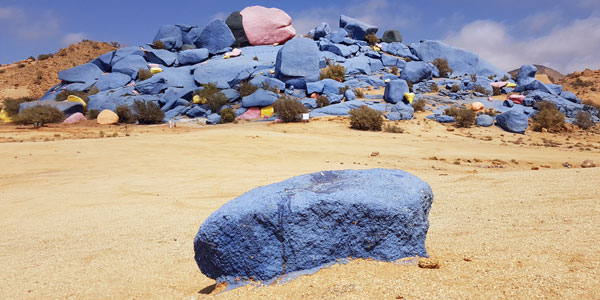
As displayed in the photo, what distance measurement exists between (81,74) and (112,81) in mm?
3875

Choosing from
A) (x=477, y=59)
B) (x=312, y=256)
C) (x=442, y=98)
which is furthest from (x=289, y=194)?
(x=477, y=59)

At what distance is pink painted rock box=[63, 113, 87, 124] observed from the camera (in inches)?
749

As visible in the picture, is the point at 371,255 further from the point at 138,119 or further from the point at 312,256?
the point at 138,119

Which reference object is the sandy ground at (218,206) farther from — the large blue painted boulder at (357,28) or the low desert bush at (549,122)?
the large blue painted boulder at (357,28)

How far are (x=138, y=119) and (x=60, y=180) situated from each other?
12.8 meters

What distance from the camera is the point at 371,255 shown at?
2.28 metres

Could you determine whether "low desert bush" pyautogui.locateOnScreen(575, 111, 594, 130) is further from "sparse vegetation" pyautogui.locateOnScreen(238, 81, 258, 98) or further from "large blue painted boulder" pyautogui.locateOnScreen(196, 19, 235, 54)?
"large blue painted boulder" pyautogui.locateOnScreen(196, 19, 235, 54)

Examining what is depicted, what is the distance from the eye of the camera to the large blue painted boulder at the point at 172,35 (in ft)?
107

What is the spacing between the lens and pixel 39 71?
3778 centimetres

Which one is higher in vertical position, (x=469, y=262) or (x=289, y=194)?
(x=289, y=194)

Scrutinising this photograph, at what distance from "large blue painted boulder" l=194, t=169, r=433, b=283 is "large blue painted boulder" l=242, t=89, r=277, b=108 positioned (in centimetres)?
1674

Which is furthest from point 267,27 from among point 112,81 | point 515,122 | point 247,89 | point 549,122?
point 549,122

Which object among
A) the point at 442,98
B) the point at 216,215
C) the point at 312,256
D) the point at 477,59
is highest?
the point at 477,59

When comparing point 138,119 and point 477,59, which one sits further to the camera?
point 477,59
